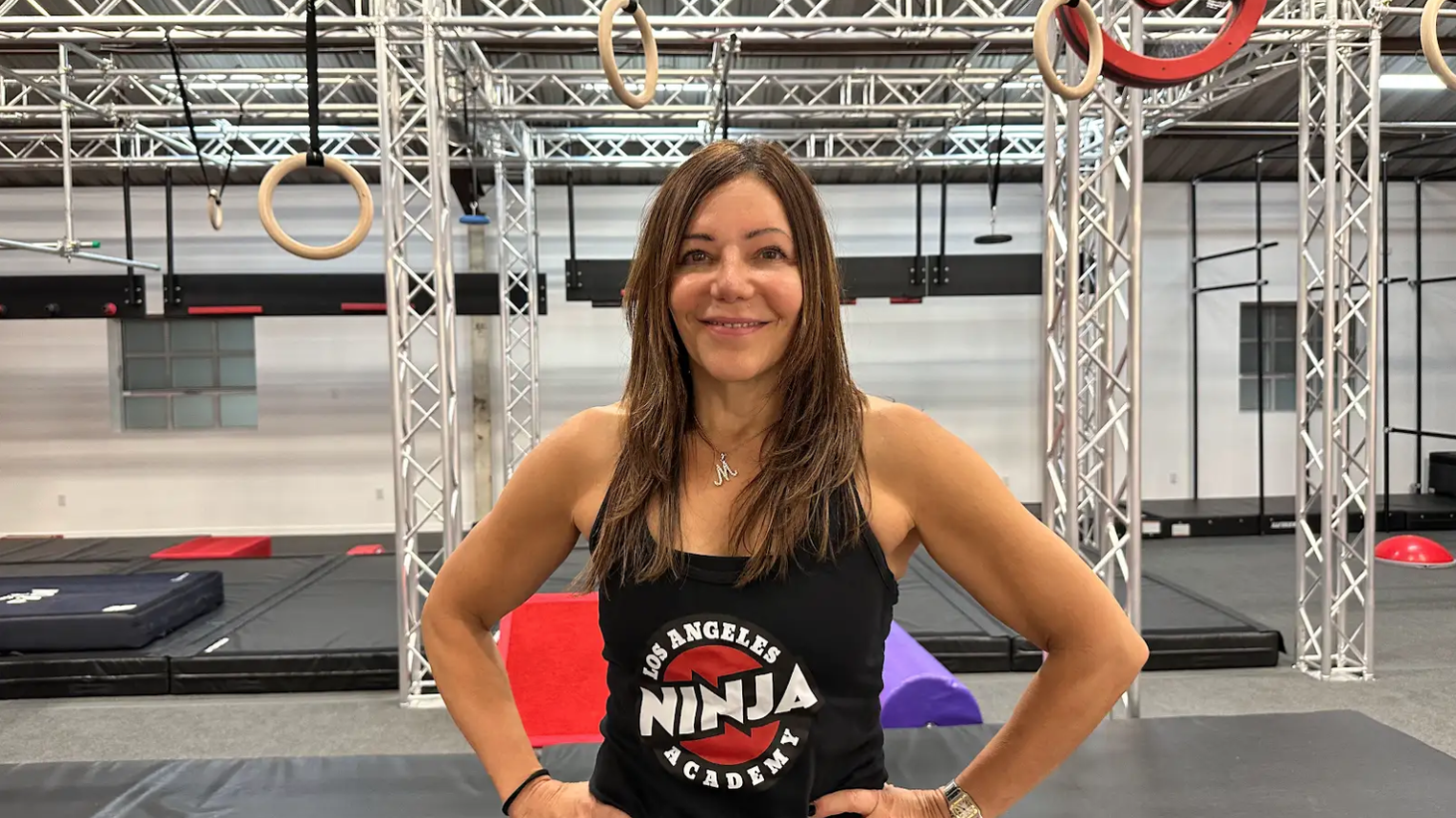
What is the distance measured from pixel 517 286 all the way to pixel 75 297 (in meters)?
3.22

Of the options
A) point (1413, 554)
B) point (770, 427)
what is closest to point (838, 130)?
point (1413, 554)

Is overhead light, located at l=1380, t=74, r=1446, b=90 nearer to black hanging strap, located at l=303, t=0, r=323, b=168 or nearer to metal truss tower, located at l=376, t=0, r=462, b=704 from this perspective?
metal truss tower, located at l=376, t=0, r=462, b=704

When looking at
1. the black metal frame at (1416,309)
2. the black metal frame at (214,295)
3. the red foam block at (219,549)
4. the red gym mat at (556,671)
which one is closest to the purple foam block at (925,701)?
the red gym mat at (556,671)

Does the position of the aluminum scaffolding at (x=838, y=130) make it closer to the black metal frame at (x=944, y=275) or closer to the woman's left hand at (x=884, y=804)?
the black metal frame at (x=944, y=275)

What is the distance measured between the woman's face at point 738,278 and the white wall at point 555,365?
7195 millimetres

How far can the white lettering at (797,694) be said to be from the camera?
0.92m

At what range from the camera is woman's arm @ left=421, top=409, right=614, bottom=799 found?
107 cm

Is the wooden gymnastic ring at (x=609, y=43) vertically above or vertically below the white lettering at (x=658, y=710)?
above

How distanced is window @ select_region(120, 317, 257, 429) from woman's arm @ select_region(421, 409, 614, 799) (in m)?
8.39

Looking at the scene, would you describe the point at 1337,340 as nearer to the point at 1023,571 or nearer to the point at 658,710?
the point at 1023,571

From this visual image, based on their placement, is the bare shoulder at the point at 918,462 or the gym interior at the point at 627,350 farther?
the gym interior at the point at 627,350

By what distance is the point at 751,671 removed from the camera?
91 cm

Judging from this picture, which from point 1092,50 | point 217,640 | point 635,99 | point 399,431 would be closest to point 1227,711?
point 1092,50

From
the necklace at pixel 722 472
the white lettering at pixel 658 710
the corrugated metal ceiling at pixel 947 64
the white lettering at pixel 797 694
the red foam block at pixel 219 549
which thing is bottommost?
the red foam block at pixel 219 549
